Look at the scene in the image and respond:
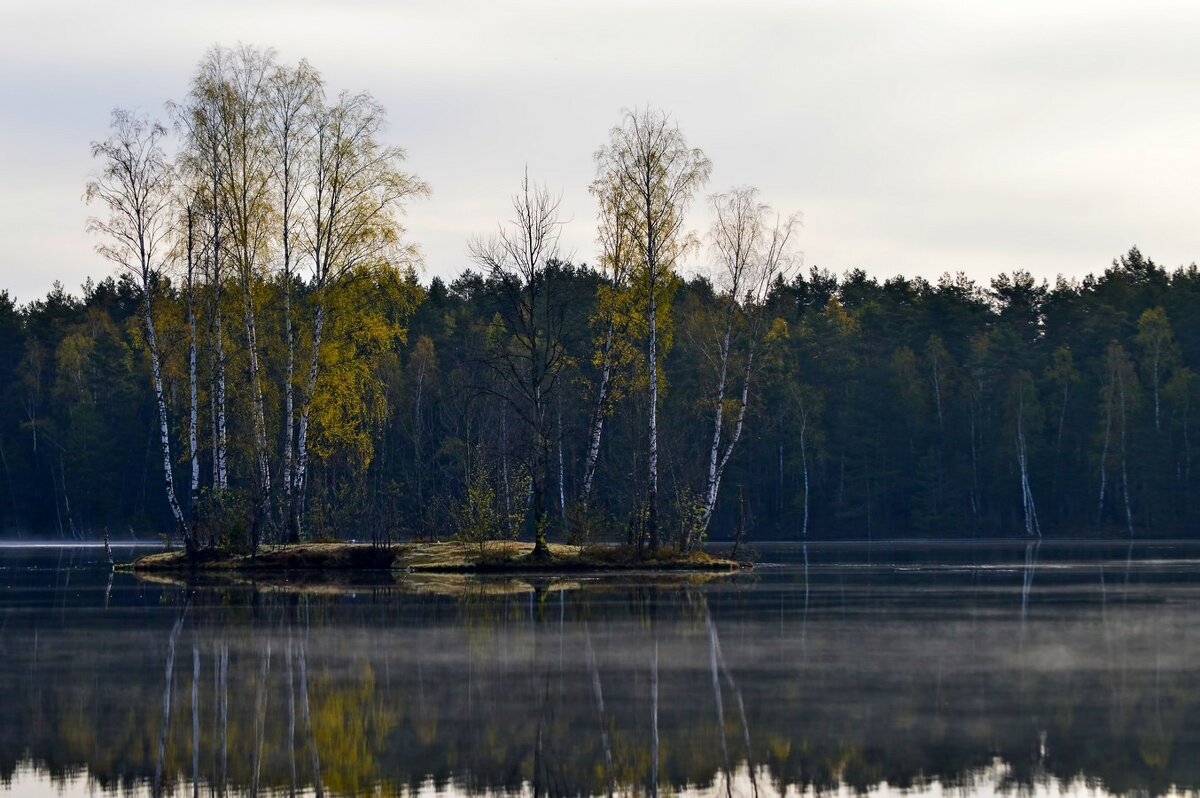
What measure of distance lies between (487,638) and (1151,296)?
91.1 meters

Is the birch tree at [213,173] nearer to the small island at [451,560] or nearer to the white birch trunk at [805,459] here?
the small island at [451,560]

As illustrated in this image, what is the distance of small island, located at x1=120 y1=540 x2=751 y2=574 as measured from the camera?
133 ft

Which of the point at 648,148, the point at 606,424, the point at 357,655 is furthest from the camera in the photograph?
the point at 606,424

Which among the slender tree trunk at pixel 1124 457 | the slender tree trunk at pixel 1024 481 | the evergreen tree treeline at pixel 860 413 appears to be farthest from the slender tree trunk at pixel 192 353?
the slender tree trunk at pixel 1124 457

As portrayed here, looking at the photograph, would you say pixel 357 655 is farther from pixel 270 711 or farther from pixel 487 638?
pixel 270 711

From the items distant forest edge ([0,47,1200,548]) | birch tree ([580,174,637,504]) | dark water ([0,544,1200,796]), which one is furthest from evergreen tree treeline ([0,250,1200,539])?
dark water ([0,544,1200,796])

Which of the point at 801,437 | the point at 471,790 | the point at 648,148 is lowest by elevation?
the point at 471,790

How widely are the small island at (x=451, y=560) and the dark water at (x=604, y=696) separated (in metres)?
10.1

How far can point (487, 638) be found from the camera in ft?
72.9

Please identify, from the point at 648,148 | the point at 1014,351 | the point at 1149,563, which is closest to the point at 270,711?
the point at 648,148

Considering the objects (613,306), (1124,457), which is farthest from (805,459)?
(613,306)

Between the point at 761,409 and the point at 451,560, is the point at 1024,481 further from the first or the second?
the point at 451,560

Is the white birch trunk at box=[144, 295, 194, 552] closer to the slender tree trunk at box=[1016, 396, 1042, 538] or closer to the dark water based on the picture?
the dark water

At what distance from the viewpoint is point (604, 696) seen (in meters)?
16.4
